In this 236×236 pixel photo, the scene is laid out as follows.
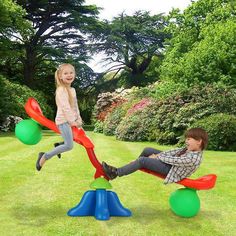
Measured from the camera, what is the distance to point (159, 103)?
21047mm

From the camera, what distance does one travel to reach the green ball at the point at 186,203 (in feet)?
20.6

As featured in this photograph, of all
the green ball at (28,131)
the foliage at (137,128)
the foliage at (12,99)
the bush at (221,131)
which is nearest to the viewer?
the green ball at (28,131)

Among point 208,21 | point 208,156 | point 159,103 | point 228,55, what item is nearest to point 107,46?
point 208,21

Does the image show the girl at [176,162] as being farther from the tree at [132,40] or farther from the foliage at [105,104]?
the tree at [132,40]

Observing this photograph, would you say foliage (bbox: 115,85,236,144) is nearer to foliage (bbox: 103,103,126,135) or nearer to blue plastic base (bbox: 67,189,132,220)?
foliage (bbox: 103,103,126,135)

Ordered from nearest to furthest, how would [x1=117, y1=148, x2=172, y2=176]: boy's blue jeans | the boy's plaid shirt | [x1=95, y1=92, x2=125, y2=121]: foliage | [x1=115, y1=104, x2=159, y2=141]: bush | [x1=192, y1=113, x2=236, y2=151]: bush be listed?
the boy's plaid shirt, [x1=117, y1=148, x2=172, y2=176]: boy's blue jeans, [x1=192, y1=113, x2=236, y2=151]: bush, [x1=115, y1=104, x2=159, y2=141]: bush, [x1=95, y1=92, x2=125, y2=121]: foliage

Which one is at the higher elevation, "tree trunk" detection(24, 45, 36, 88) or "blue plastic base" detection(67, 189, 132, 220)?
"tree trunk" detection(24, 45, 36, 88)

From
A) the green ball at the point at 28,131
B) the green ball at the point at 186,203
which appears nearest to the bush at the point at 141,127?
the green ball at the point at 28,131

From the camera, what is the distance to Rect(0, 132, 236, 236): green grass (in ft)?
19.4

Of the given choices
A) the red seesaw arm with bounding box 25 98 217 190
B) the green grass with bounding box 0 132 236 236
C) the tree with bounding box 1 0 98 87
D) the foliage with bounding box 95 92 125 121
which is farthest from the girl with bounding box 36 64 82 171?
the tree with bounding box 1 0 98 87

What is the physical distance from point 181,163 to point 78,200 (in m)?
2.11

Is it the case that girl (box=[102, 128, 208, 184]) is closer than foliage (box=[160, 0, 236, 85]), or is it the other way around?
girl (box=[102, 128, 208, 184])

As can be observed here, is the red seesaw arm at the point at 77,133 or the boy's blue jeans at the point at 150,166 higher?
the red seesaw arm at the point at 77,133

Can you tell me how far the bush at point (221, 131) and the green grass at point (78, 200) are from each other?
190 inches
